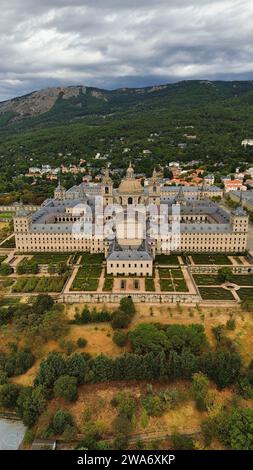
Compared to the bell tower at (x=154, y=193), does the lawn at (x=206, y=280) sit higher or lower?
lower

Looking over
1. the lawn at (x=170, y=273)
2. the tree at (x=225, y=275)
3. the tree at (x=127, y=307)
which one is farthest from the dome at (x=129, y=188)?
the tree at (x=127, y=307)

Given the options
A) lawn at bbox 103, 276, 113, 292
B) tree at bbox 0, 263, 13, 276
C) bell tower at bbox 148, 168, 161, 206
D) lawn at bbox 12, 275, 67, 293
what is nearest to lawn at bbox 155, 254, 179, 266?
lawn at bbox 103, 276, 113, 292

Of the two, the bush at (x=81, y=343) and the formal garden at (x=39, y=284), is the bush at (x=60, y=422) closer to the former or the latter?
the bush at (x=81, y=343)

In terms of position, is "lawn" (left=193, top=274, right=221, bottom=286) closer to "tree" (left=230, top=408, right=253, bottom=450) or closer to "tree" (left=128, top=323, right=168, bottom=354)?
"tree" (left=128, top=323, right=168, bottom=354)

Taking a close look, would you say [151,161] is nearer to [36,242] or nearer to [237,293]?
[36,242]

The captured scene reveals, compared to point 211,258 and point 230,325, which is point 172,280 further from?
point 230,325

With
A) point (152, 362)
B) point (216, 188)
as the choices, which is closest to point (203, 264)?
point (152, 362)
